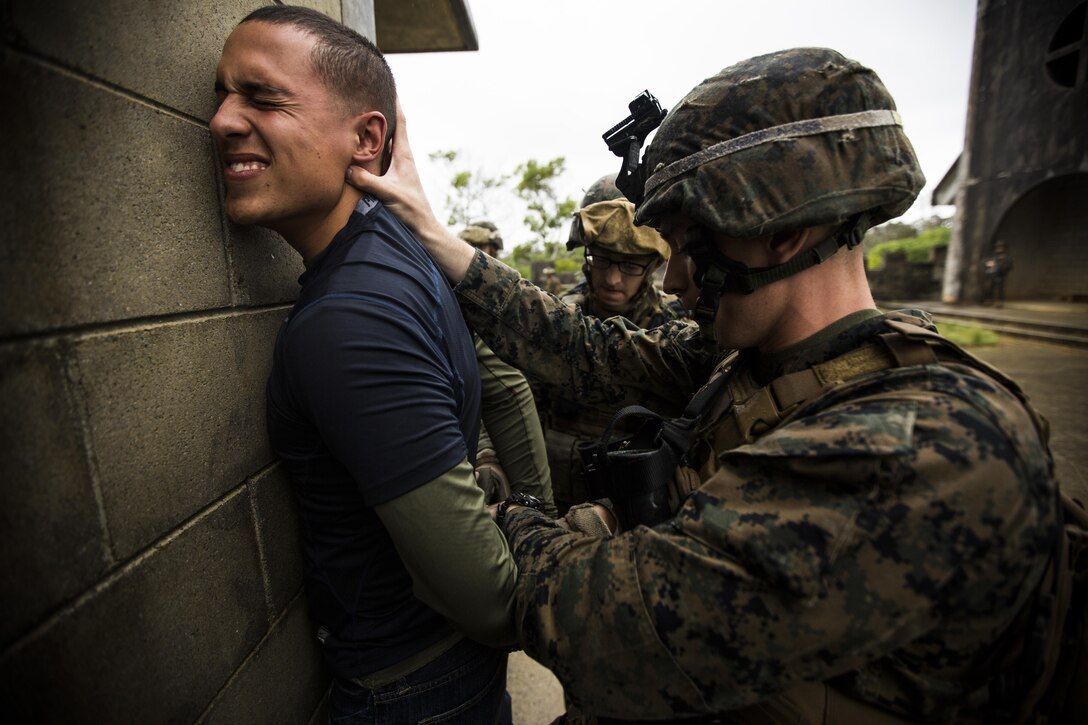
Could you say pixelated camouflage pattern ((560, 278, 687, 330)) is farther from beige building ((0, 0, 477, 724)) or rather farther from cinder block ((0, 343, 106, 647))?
cinder block ((0, 343, 106, 647))

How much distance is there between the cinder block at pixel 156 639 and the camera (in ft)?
2.69

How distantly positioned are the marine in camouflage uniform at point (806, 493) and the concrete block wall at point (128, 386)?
47 cm

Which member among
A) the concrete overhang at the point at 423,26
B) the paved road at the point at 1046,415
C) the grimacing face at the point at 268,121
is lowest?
the paved road at the point at 1046,415

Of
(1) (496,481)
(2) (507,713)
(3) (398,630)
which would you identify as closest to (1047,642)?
(3) (398,630)

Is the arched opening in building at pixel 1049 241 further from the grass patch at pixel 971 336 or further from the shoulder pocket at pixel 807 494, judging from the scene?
the shoulder pocket at pixel 807 494

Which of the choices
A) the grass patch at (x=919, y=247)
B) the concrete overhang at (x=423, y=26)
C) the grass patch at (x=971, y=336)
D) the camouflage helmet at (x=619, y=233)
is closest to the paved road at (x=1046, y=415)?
the grass patch at (x=971, y=336)

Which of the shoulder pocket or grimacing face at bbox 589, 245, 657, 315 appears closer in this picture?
the shoulder pocket

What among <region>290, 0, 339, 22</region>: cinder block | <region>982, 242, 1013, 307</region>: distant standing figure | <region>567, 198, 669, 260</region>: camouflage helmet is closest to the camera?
<region>290, 0, 339, 22</region>: cinder block

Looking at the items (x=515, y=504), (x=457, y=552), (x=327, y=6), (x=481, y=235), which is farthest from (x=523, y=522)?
(x=481, y=235)

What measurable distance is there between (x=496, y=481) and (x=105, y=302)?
59.0 inches

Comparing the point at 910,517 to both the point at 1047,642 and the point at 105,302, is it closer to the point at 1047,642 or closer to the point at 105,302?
the point at 1047,642

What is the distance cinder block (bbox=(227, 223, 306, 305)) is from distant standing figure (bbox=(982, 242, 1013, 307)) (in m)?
18.4

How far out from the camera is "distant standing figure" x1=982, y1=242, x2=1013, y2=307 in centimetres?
1421

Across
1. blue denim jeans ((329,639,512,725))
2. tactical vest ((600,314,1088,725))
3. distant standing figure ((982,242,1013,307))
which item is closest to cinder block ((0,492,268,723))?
blue denim jeans ((329,639,512,725))
